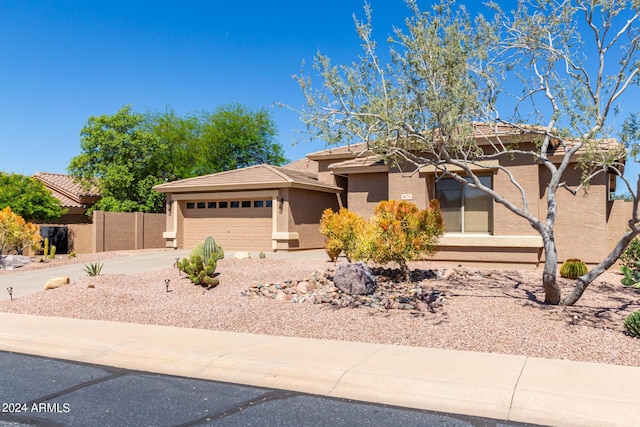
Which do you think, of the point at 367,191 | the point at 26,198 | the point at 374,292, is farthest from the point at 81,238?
the point at 374,292

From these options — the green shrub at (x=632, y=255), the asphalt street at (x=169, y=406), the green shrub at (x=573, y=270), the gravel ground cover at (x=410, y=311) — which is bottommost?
the asphalt street at (x=169, y=406)

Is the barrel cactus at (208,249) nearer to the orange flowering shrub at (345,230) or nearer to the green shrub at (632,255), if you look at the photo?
the orange flowering shrub at (345,230)

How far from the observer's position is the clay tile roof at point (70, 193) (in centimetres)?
3341

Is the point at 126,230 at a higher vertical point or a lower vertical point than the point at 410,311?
higher

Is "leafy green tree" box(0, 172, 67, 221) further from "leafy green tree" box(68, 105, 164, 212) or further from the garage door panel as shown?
the garage door panel

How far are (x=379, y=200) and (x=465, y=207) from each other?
359 cm

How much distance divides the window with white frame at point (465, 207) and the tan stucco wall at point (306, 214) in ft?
25.1

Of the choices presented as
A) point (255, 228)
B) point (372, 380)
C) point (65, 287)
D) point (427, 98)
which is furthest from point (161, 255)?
point (372, 380)

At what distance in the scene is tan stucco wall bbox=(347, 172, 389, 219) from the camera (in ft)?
63.8

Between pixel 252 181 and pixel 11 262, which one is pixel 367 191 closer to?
pixel 252 181

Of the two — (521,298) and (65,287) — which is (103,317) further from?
(521,298)

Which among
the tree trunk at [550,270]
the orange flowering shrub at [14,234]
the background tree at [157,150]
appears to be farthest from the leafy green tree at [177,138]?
the tree trunk at [550,270]

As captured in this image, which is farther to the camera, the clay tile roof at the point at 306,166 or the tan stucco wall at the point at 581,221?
the clay tile roof at the point at 306,166

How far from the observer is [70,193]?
1345 inches
